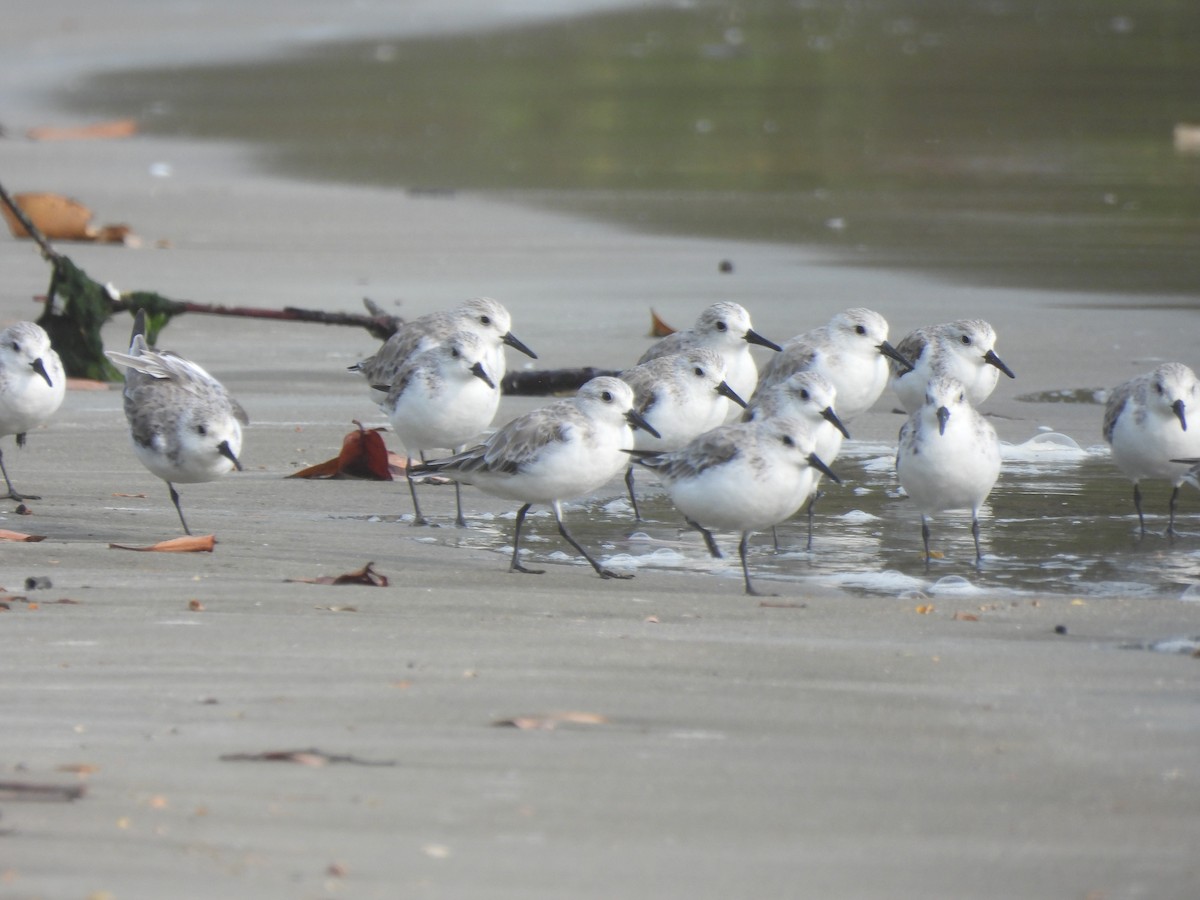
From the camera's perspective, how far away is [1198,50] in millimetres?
29062

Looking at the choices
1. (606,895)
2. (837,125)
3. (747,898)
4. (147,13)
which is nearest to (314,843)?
(606,895)

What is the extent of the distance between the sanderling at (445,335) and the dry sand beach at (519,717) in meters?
0.55

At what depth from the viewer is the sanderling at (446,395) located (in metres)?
8.03

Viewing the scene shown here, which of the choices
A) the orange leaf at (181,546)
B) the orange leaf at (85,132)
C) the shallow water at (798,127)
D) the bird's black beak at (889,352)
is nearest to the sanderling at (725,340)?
the bird's black beak at (889,352)

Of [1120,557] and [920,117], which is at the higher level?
[920,117]

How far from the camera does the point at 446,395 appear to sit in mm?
8031

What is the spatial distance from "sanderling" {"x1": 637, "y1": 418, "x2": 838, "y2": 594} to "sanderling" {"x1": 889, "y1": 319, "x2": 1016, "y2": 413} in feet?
8.27

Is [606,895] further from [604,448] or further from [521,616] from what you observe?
[604,448]

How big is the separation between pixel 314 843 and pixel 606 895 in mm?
625

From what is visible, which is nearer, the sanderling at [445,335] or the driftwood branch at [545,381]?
the sanderling at [445,335]

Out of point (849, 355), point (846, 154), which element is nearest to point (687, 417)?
point (849, 355)

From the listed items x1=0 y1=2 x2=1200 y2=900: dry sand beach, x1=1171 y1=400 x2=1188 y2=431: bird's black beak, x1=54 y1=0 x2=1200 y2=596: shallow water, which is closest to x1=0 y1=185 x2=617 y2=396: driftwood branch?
x1=0 y1=2 x2=1200 y2=900: dry sand beach

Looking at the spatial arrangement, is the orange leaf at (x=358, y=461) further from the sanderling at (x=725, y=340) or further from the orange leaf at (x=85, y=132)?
the orange leaf at (x=85, y=132)

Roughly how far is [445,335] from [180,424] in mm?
2054
